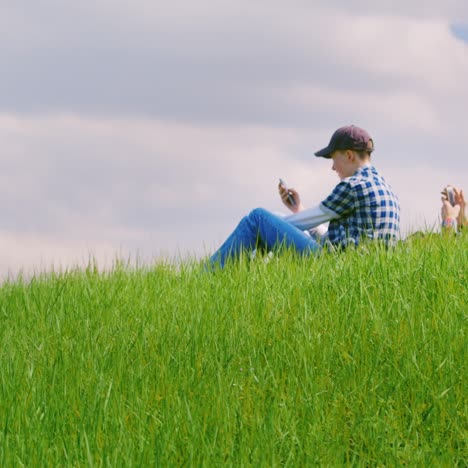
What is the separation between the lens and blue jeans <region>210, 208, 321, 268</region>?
677 cm

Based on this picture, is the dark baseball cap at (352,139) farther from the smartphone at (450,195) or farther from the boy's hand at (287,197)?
the smartphone at (450,195)

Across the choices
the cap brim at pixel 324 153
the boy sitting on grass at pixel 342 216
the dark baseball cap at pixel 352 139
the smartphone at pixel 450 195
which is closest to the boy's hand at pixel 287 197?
the cap brim at pixel 324 153

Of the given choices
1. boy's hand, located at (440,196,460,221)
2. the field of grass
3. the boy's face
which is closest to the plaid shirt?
the boy's face

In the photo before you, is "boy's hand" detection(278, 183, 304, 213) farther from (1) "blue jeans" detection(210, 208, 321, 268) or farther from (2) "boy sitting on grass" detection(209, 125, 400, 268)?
(1) "blue jeans" detection(210, 208, 321, 268)

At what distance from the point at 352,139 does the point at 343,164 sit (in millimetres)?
242

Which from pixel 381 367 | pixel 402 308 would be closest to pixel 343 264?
pixel 402 308

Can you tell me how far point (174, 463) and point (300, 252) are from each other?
146 inches

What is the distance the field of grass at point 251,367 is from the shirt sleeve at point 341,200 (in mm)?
604

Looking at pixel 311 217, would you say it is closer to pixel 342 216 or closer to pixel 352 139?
pixel 342 216

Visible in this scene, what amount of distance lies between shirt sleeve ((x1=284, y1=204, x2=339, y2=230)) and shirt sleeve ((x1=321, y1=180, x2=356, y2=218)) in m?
0.04

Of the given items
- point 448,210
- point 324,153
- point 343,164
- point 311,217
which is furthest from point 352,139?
point 448,210

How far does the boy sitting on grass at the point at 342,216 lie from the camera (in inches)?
258

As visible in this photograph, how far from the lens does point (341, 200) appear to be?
21.5ft

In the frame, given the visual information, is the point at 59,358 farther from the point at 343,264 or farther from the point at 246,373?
the point at 343,264
